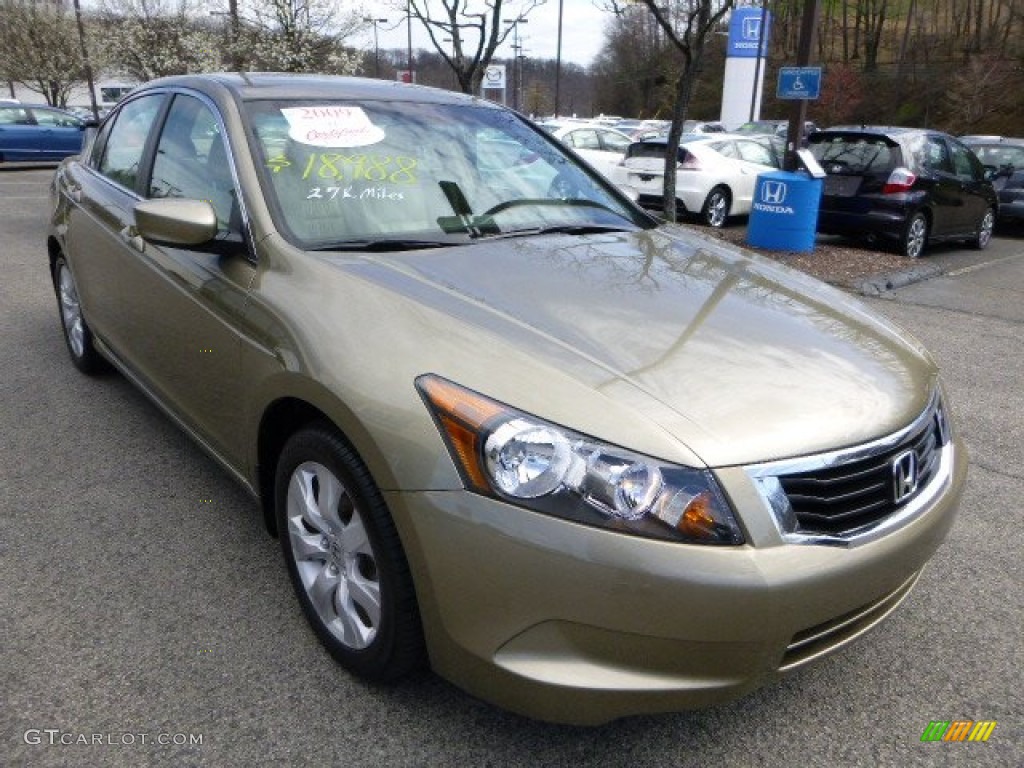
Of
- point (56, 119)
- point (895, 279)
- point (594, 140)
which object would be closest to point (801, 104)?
point (895, 279)

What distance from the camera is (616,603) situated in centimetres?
162

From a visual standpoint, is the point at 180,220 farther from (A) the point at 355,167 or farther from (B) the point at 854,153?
(B) the point at 854,153

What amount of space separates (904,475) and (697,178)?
35.5 ft

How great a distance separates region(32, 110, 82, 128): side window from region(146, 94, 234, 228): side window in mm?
18818

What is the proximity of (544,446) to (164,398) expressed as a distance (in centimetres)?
210

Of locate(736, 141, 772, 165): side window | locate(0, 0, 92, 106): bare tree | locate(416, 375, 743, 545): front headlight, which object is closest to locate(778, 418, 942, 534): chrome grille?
locate(416, 375, 743, 545): front headlight

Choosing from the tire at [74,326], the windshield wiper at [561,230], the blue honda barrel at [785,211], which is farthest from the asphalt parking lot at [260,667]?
the blue honda barrel at [785,211]

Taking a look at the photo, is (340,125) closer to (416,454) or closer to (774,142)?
(416,454)

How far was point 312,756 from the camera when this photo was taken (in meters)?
1.98

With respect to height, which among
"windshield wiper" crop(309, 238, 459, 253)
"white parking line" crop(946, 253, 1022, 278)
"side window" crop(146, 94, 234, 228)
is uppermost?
"side window" crop(146, 94, 234, 228)

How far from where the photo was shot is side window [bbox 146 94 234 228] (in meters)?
2.73

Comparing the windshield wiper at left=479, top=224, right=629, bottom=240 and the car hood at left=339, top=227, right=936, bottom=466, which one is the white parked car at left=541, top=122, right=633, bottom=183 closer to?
the windshield wiper at left=479, top=224, right=629, bottom=240

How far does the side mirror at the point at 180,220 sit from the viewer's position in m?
2.45

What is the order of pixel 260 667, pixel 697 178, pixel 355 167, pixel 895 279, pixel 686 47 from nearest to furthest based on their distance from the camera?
pixel 260 667
pixel 355 167
pixel 895 279
pixel 686 47
pixel 697 178
